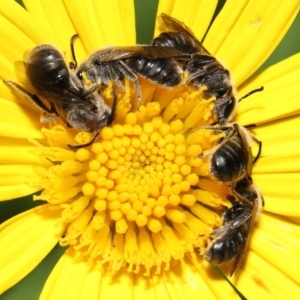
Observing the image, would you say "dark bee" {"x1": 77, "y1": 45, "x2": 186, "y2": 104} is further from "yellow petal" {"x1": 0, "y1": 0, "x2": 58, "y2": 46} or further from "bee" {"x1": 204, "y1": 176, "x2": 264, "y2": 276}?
"bee" {"x1": 204, "y1": 176, "x2": 264, "y2": 276}

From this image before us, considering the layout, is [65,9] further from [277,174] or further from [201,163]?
[277,174]

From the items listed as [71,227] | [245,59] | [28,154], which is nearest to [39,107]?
[28,154]

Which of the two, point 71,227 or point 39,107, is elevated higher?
point 39,107

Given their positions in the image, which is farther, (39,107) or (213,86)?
(213,86)

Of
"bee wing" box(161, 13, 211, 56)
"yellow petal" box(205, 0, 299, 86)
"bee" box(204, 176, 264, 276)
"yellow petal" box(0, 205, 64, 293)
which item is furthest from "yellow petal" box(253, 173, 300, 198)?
"yellow petal" box(0, 205, 64, 293)

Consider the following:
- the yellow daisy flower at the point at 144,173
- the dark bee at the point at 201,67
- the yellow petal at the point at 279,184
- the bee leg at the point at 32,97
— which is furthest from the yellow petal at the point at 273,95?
the bee leg at the point at 32,97

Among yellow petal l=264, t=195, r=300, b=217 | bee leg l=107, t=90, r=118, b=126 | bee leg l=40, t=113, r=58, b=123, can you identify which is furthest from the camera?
yellow petal l=264, t=195, r=300, b=217

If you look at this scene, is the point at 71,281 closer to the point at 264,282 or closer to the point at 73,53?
the point at 264,282
